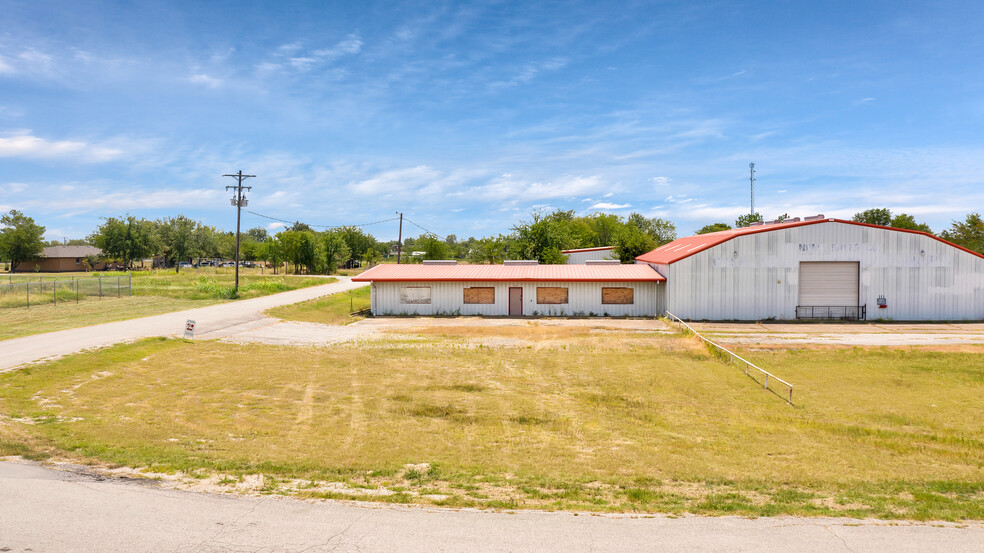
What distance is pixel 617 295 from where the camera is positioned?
115 ft

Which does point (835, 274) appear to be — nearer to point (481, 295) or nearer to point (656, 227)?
point (481, 295)

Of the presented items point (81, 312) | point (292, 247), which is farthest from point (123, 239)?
point (81, 312)

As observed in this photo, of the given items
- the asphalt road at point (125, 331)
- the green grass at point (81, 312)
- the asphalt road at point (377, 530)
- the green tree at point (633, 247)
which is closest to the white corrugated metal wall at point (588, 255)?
the green tree at point (633, 247)

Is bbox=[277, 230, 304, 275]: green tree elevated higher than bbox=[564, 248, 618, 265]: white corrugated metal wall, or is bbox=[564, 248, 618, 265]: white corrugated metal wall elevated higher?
bbox=[277, 230, 304, 275]: green tree

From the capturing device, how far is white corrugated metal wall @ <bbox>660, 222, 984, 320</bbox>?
32625 millimetres

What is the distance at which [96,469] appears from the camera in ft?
29.0

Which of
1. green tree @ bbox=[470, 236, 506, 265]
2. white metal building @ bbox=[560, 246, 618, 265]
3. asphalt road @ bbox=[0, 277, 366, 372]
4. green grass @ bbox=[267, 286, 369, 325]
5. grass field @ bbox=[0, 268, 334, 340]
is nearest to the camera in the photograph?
asphalt road @ bbox=[0, 277, 366, 372]

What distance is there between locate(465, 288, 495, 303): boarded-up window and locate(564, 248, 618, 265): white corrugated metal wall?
26.0 metres

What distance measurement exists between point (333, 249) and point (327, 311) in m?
49.8

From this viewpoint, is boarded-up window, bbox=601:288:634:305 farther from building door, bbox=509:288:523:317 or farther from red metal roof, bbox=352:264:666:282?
building door, bbox=509:288:523:317

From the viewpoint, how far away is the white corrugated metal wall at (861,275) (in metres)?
32.6

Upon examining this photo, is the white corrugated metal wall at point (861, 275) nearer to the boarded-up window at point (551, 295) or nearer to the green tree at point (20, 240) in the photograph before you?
the boarded-up window at point (551, 295)

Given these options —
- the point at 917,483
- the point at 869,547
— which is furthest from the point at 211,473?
the point at 917,483

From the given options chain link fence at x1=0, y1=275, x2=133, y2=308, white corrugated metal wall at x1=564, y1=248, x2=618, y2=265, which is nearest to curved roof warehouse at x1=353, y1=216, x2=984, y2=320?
white corrugated metal wall at x1=564, y1=248, x2=618, y2=265
